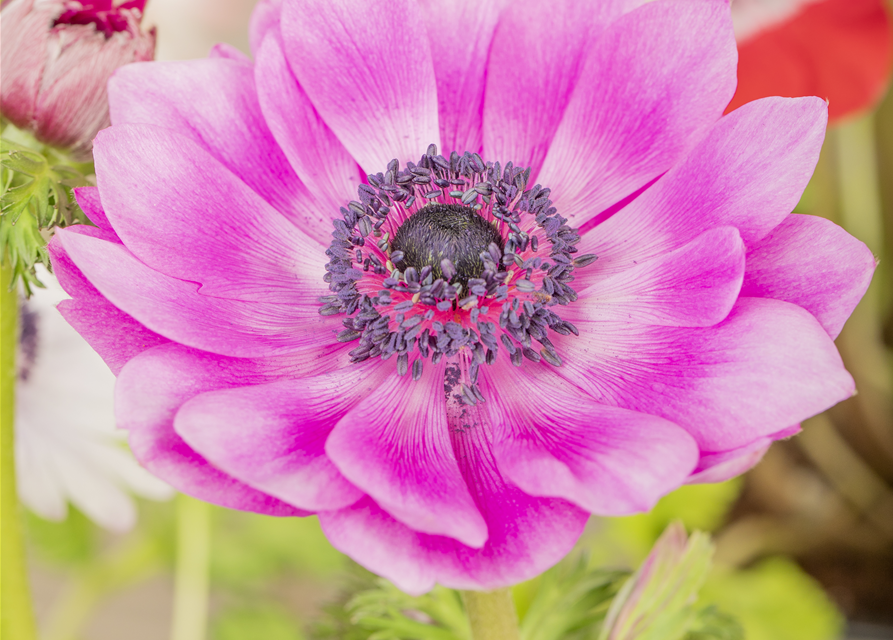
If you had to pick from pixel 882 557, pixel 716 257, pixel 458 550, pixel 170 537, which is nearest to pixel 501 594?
pixel 458 550

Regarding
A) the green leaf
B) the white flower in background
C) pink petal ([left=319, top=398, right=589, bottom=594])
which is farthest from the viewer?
the green leaf

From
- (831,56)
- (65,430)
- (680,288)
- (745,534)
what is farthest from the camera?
(745,534)

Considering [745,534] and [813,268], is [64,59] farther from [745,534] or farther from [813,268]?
[745,534]

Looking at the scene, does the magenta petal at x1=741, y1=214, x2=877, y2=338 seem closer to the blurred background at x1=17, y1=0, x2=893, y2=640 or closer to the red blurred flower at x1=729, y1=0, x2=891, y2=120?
the blurred background at x1=17, y1=0, x2=893, y2=640

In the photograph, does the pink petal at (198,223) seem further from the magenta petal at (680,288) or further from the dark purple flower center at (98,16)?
the magenta petal at (680,288)

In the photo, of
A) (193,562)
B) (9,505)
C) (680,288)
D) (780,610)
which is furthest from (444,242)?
(780,610)

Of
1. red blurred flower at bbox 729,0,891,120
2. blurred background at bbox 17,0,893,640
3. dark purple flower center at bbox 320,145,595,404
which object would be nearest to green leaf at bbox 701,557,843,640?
blurred background at bbox 17,0,893,640
